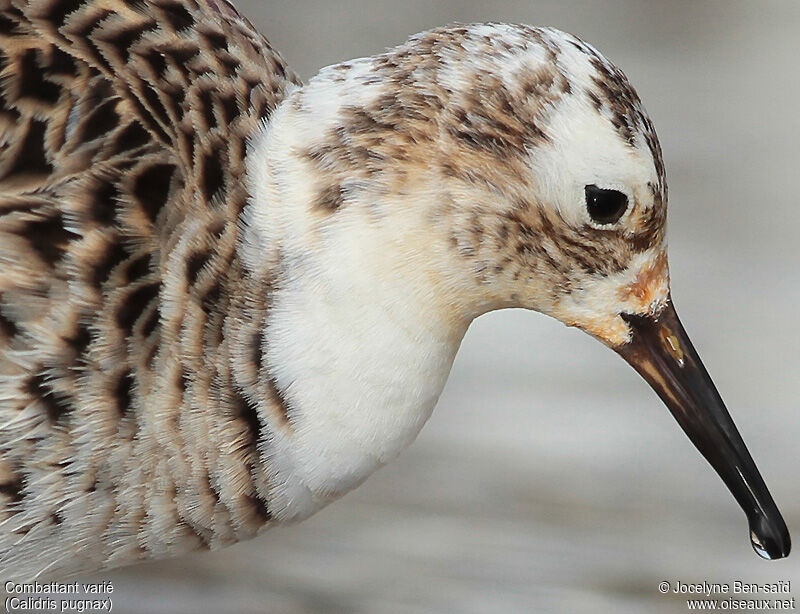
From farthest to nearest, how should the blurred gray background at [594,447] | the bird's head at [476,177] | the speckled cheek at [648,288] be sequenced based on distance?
the blurred gray background at [594,447]
the speckled cheek at [648,288]
the bird's head at [476,177]

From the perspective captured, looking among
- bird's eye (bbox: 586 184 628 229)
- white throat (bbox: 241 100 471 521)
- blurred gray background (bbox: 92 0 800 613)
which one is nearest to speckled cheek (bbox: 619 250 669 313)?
bird's eye (bbox: 586 184 628 229)

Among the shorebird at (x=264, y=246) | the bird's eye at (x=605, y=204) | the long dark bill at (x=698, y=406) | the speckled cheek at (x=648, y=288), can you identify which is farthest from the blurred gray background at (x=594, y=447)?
the bird's eye at (x=605, y=204)

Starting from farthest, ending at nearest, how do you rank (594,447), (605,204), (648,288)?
(594,447), (648,288), (605,204)

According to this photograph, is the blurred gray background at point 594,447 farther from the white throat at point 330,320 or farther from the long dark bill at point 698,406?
the white throat at point 330,320

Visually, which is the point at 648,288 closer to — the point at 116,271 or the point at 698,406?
the point at 698,406

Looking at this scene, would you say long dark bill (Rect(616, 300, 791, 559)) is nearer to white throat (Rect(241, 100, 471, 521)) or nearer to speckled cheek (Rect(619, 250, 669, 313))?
speckled cheek (Rect(619, 250, 669, 313))

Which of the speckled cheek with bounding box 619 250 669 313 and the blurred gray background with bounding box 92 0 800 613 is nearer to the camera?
the speckled cheek with bounding box 619 250 669 313

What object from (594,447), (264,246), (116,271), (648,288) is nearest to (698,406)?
(648,288)
